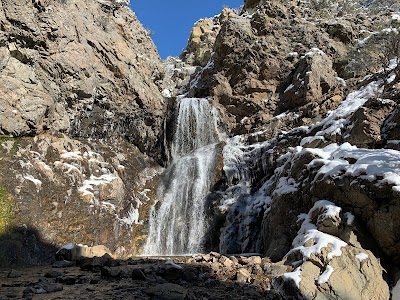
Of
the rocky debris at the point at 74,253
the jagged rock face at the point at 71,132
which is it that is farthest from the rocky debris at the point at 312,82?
the rocky debris at the point at 74,253

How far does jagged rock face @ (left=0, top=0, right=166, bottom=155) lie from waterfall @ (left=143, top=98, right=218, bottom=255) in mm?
2130

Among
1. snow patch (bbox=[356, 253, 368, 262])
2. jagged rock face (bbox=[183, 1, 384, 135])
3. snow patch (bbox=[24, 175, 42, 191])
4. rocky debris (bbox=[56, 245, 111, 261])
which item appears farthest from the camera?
jagged rock face (bbox=[183, 1, 384, 135])

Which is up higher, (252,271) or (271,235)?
(271,235)

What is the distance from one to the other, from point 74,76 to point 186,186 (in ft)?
32.9

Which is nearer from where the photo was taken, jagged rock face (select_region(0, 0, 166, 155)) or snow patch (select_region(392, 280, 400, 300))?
snow patch (select_region(392, 280, 400, 300))

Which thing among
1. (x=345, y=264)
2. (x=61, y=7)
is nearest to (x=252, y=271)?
(x=345, y=264)

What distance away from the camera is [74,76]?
22031 millimetres

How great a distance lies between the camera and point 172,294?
724cm

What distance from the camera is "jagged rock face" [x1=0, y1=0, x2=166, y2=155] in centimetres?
1883

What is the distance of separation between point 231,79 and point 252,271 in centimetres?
2224

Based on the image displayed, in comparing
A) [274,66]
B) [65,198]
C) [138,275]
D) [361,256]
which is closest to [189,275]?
[138,275]

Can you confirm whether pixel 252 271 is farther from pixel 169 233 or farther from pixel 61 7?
pixel 61 7

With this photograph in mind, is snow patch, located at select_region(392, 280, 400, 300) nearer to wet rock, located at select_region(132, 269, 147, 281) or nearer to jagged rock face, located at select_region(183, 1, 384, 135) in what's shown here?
wet rock, located at select_region(132, 269, 147, 281)

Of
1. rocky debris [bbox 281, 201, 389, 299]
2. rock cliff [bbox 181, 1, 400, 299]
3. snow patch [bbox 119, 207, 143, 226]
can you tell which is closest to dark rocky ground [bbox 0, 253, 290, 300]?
rocky debris [bbox 281, 201, 389, 299]
